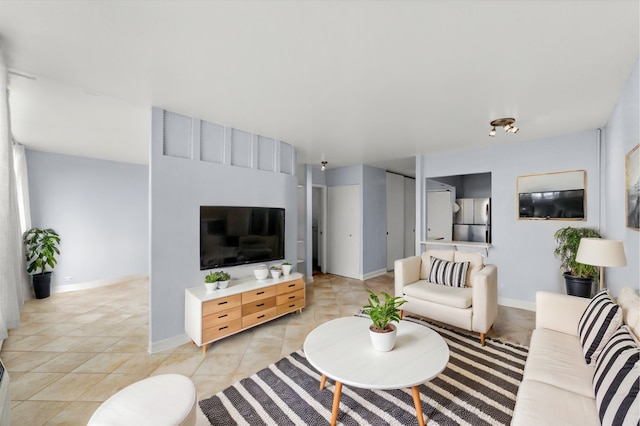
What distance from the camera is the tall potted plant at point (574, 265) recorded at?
307 cm

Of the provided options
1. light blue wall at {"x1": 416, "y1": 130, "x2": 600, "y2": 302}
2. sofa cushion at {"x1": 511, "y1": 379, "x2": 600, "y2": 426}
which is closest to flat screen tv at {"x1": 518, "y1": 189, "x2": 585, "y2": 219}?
light blue wall at {"x1": 416, "y1": 130, "x2": 600, "y2": 302}

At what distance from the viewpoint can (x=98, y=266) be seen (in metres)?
4.90

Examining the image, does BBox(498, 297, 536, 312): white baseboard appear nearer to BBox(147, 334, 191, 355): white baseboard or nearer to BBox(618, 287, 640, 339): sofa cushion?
BBox(618, 287, 640, 339): sofa cushion

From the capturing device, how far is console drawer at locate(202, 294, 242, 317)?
101 inches

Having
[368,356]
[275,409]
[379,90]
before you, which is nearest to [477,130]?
[379,90]

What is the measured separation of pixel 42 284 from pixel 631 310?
6610 mm

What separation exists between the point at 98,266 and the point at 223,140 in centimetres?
382

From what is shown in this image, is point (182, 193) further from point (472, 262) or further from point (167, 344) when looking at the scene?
point (472, 262)

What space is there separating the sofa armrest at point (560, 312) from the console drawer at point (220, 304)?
8.86 ft

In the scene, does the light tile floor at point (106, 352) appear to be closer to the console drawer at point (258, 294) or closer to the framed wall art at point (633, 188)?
the console drawer at point (258, 294)

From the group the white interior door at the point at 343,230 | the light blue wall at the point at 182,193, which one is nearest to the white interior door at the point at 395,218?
the white interior door at the point at 343,230

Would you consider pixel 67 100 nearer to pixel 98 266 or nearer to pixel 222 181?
pixel 222 181

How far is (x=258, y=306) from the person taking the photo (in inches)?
118

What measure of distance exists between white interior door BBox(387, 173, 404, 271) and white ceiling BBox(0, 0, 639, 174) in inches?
118
